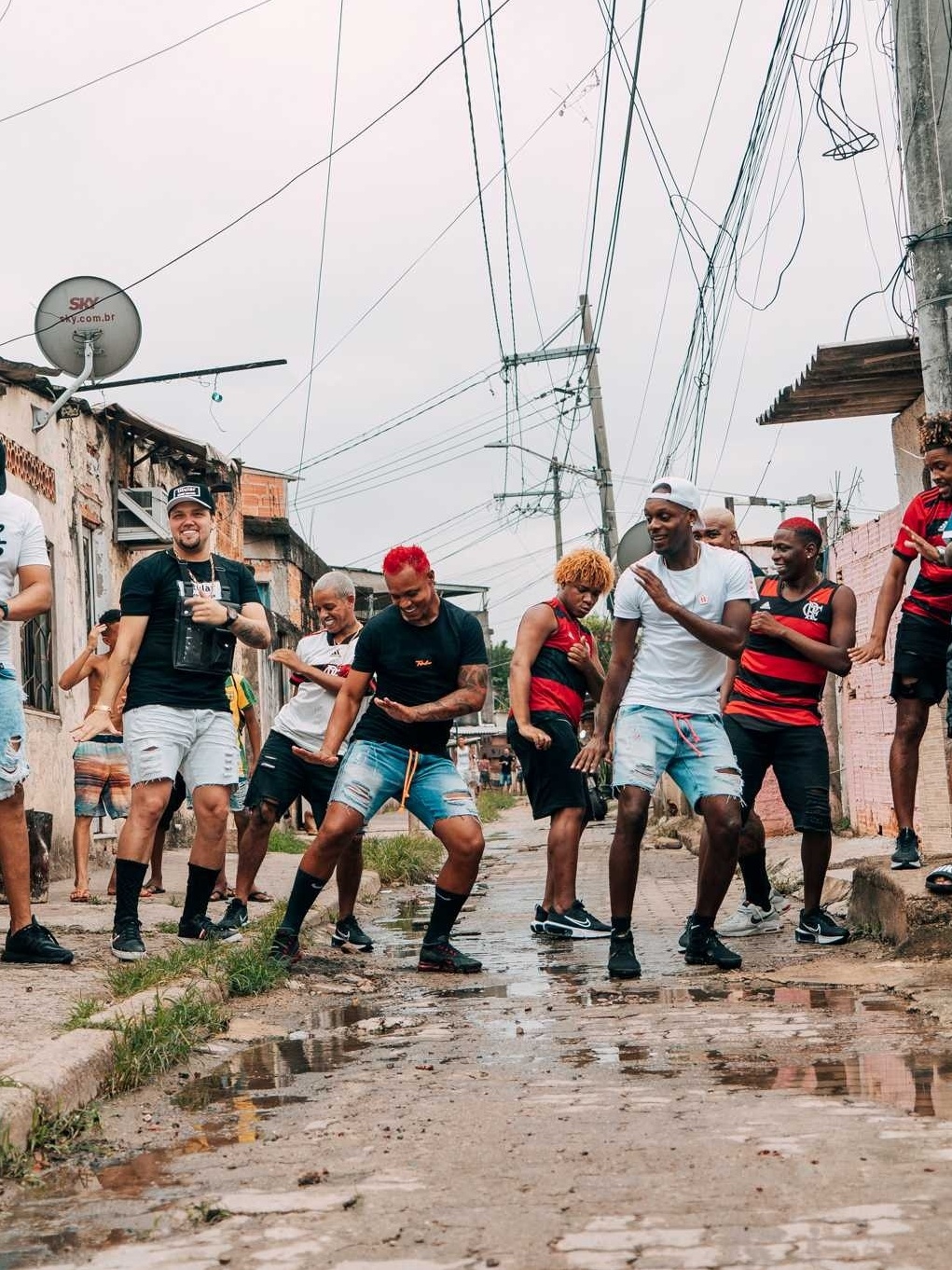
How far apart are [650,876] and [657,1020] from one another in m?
7.47

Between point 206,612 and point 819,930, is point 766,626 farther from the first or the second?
point 206,612

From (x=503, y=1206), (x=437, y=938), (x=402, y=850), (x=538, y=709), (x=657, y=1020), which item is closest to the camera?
(x=503, y=1206)

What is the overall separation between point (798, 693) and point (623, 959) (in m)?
1.70

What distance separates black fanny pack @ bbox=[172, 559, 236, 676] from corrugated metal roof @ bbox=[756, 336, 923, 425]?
18.6ft

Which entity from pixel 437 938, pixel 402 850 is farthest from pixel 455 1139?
pixel 402 850

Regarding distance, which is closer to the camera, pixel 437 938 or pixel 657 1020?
pixel 657 1020

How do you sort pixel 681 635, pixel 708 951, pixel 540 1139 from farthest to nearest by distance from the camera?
pixel 681 635 → pixel 708 951 → pixel 540 1139

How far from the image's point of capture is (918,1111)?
3.58m

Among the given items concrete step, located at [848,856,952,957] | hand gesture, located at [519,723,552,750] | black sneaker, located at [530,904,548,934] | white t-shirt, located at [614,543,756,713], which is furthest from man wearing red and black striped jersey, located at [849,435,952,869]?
black sneaker, located at [530,904,548,934]

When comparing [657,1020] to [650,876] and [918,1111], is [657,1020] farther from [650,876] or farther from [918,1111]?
[650,876]

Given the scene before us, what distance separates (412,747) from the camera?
6676mm

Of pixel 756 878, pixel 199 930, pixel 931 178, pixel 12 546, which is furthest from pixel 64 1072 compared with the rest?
pixel 931 178

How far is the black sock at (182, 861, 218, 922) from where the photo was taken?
6980 mm

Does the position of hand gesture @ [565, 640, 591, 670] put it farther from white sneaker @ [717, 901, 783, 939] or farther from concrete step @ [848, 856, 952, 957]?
concrete step @ [848, 856, 952, 957]
